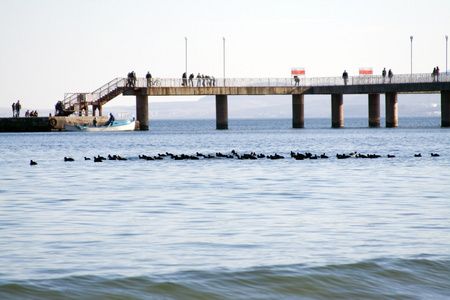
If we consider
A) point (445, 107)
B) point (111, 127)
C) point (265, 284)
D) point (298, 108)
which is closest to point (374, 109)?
point (298, 108)

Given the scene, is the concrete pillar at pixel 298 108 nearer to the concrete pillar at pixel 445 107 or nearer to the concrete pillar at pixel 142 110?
the concrete pillar at pixel 445 107

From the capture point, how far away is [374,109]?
107062 millimetres

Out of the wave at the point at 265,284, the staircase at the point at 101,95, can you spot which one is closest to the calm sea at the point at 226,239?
the wave at the point at 265,284

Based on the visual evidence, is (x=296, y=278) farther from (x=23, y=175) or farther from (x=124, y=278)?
(x=23, y=175)

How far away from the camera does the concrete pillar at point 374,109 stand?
104 m

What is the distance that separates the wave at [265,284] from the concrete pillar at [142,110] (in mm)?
81666

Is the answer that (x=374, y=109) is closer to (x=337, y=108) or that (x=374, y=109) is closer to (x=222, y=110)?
(x=337, y=108)

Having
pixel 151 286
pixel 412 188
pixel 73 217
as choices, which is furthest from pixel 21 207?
pixel 412 188

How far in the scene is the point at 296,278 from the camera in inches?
494

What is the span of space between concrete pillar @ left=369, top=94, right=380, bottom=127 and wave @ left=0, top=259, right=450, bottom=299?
92.8 metres

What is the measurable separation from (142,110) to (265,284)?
85643 millimetres

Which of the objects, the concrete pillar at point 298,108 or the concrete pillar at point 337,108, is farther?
the concrete pillar at point 337,108

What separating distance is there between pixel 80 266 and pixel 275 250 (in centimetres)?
359

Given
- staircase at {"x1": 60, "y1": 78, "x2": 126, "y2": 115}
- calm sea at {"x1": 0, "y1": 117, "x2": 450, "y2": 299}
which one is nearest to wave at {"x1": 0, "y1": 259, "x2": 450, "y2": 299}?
calm sea at {"x1": 0, "y1": 117, "x2": 450, "y2": 299}
